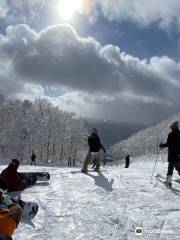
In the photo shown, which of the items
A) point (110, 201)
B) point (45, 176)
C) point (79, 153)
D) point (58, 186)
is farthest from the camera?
point (79, 153)

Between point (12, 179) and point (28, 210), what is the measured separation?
3184mm

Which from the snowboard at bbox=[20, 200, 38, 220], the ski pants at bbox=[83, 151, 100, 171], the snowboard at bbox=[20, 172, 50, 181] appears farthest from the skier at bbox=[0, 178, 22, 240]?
the ski pants at bbox=[83, 151, 100, 171]

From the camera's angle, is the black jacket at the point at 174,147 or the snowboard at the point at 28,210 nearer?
the snowboard at the point at 28,210

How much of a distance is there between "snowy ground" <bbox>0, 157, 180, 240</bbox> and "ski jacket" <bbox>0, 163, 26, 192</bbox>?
29 centimetres

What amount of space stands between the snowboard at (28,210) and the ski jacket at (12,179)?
3021 millimetres

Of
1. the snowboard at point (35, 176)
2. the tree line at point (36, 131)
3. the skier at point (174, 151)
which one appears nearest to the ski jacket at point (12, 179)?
the snowboard at point (35, 176)

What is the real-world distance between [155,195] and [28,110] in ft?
245

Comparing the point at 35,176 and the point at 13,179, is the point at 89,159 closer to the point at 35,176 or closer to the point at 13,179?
the point at 35,176

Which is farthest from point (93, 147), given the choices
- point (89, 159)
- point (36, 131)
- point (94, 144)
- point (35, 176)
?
point (36, 131)

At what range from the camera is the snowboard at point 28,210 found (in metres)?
8.01

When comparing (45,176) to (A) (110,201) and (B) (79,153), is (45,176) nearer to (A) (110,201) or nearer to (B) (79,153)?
(A) (110,201)

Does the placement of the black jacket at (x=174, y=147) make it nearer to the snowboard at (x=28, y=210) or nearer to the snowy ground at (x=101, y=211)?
the snowy ground at (x=101, y=211)

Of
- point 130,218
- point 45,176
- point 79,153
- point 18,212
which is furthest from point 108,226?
point 79,153

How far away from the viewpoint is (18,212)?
688 centimetres
